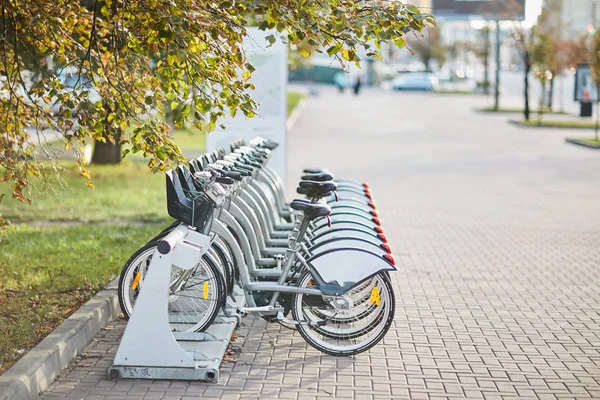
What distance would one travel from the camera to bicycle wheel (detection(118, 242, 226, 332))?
237 inches

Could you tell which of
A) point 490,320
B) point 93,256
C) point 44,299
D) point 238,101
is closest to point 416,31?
point 238,101

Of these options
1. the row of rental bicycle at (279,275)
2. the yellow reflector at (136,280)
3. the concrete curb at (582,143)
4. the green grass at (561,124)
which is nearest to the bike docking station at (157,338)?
the row of rental bicycle at (279,275)

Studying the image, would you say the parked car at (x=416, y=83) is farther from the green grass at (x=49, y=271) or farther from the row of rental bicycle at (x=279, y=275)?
the row of rental bicycle at (x=279, y=275)

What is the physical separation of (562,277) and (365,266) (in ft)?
11.4

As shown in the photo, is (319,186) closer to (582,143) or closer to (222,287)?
(222,287)

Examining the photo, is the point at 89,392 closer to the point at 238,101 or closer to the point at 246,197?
the point at 238,101

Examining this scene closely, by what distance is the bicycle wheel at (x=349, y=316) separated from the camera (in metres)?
6.08

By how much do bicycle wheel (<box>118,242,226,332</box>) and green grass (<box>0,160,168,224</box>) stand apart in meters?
4.36

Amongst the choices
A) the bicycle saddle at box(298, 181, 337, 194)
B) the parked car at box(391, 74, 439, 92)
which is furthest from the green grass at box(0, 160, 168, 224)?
the parked car at box(391, 74, 439, 92)

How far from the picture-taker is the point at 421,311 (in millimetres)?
7434

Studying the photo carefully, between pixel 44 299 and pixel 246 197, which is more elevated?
pixel 246 197

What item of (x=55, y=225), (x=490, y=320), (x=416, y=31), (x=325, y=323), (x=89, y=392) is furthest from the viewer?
(x=55, y=225)

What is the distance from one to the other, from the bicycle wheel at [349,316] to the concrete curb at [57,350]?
1386 millimetres

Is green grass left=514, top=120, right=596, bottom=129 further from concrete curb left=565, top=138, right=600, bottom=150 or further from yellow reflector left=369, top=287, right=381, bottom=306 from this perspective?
yellow reflector left=369, top=287, right=381, bottom=306
